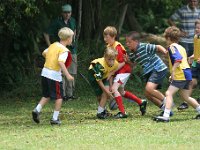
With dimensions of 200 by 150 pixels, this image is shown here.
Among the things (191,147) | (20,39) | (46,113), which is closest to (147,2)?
(20,39)

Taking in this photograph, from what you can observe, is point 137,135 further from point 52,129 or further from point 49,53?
point 49,53

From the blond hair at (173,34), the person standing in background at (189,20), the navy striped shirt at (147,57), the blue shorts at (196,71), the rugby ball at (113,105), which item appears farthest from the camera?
the person standing in background at (189,20)

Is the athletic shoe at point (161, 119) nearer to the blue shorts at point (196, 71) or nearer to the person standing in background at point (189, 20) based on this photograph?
the blue shorts at point (196, 71)

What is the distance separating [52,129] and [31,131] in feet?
1.11

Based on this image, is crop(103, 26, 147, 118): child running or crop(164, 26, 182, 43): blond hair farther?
crop(103, 26, 147, 118): child running

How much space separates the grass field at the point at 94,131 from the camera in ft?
30.8

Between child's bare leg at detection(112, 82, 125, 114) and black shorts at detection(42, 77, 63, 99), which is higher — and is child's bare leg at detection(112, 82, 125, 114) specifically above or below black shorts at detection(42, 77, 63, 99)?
below

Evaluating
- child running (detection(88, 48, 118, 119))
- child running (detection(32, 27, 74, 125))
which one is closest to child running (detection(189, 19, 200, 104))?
child running (detection(88, 48, 118, 119))

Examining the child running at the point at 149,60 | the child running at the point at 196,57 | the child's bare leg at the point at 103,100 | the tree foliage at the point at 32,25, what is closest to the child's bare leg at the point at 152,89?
the child running at the point at 149,60

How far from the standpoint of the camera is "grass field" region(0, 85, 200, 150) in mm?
9391

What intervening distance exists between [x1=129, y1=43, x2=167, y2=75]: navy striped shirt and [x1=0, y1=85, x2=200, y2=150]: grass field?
875 millimetres

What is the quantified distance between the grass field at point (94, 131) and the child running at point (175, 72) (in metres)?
0.25

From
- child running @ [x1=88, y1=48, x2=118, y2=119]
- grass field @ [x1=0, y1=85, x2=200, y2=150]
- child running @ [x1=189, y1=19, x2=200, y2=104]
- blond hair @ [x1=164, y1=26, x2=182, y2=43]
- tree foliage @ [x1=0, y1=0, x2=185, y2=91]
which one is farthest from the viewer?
tree foliage @ [x1=0, y1=0, x2=185, y2=91]

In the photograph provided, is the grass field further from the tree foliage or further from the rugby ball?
the tree foliage
